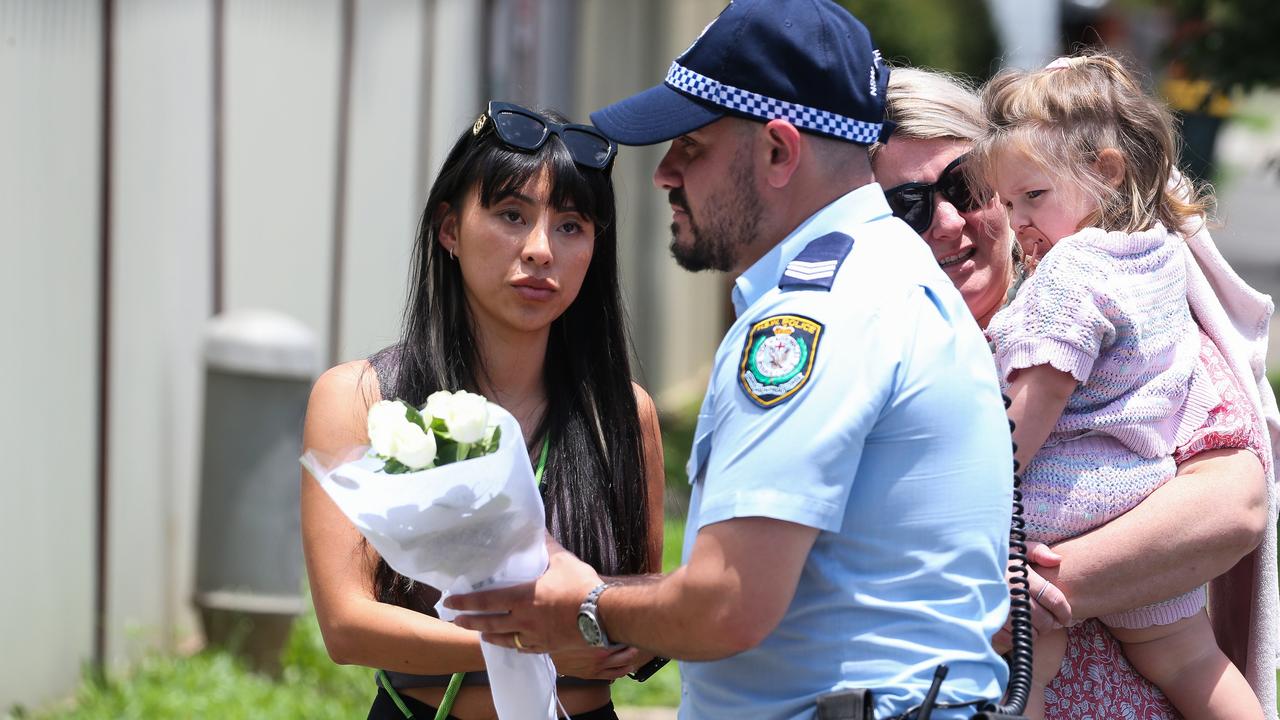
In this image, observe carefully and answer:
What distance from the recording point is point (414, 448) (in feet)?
6.86

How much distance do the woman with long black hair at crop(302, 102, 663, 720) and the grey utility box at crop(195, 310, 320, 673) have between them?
271cm

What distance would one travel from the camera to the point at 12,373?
4586 mm

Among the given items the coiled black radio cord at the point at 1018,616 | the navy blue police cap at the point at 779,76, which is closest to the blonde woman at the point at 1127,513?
the coiled black radio cord at the point at 1018,616

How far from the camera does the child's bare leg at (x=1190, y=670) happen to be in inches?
101

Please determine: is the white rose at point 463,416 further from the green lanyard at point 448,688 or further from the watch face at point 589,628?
the green lanyard at point 448,688

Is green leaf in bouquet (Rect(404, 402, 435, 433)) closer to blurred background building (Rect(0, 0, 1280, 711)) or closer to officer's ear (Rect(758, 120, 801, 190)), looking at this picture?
officer's ear (Rect(758, 120, 801, 190))

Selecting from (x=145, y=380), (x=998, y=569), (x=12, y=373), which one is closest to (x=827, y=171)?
(x=998, y=569)

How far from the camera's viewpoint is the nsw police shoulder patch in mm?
1911

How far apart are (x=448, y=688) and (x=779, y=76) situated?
4.14 ft

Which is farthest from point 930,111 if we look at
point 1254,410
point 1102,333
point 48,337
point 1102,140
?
point 48,337

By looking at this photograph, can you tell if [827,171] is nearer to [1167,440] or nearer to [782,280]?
[782,280]

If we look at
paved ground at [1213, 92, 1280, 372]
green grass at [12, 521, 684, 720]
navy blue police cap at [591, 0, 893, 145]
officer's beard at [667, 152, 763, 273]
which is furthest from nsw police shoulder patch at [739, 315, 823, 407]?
green grass at [12, 521, 684, 720]

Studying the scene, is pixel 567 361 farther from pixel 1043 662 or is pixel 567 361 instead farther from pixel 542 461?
pixel 1043 662

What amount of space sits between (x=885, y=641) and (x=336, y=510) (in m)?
1.17
